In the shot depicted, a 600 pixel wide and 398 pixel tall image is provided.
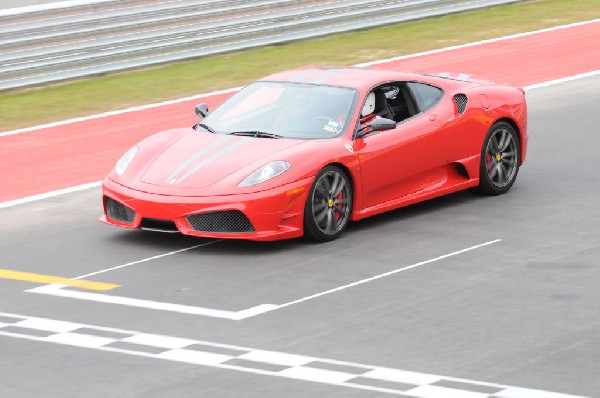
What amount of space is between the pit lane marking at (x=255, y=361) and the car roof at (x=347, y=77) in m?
4.13

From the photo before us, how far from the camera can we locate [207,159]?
40.4 ft

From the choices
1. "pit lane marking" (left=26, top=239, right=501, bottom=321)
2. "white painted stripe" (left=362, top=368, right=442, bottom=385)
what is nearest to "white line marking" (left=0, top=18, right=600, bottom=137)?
"pit lane marking" (left=26, top=239, right=501, bottom=321)

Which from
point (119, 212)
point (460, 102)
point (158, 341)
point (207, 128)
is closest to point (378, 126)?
point (460, 102)

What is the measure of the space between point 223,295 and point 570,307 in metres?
2.46

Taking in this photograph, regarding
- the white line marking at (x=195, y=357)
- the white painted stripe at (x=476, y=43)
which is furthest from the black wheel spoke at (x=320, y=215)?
the white painted stripe at (x=476, y=43)

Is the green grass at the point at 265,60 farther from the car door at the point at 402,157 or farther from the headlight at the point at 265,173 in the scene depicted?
the headlight at the point at 265,173

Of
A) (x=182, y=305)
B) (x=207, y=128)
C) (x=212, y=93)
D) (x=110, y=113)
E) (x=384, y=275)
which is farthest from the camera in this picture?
(x=212, y=93)

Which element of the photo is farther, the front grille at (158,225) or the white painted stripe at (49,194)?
the white painted stripe at (49,194)

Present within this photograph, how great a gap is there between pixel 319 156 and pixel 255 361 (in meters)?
3.46

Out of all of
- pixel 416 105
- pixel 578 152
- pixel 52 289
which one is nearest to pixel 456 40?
pixel 578 152

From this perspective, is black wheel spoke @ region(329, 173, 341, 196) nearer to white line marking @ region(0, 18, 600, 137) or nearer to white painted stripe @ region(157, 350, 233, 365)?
white painted stripe @ region(157, 350, 233, 365)

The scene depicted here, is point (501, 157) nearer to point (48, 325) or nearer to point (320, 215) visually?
point (320, 215)

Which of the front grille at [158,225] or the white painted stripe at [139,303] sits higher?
the front grille at [158,225]

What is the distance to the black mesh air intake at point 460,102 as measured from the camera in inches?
536
